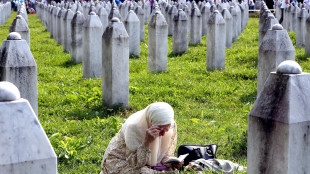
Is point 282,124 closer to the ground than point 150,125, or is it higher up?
higher up

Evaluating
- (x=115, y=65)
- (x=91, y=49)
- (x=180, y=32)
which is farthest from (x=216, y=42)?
(x=115, y=65)

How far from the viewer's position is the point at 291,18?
61.2ft

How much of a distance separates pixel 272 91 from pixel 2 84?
1.71 metres

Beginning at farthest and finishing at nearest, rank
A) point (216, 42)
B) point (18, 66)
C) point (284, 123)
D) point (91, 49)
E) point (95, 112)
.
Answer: point (216, 42)
point (91, 49)
point (95, 112)
point (18, 66)
point (284, 123)

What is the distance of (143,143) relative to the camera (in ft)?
16.5

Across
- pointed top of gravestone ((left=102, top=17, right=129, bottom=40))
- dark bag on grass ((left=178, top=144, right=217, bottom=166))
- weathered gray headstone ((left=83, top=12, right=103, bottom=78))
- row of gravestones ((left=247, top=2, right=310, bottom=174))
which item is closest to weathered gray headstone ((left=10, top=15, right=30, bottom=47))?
weathered gray headstone ((left=83, top=12, right=103, bottom=78))

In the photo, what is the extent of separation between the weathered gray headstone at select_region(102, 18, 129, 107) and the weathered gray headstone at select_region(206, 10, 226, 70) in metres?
3.44

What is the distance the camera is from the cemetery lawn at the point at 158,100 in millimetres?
6234

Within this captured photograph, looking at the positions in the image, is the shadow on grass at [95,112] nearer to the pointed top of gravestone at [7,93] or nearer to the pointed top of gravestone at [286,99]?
the pointed top of gravestone at [286,99]

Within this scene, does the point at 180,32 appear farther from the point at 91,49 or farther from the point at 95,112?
the point at 95,112

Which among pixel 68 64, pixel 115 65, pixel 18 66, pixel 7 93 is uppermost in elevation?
pixel 7 93

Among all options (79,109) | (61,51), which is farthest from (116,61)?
(61,51)

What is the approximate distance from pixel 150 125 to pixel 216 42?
247 inches

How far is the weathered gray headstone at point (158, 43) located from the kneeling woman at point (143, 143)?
220 inches
